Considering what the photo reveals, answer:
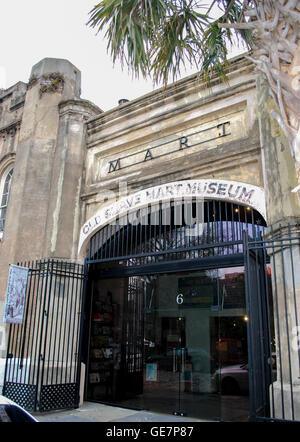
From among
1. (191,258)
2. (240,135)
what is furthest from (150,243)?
(240,135)

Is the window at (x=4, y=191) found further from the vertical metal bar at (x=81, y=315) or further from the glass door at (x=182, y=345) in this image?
the glass door at (x=182, y=345)

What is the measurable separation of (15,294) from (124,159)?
415 cm

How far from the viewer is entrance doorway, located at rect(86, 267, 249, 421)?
7418 millimetres

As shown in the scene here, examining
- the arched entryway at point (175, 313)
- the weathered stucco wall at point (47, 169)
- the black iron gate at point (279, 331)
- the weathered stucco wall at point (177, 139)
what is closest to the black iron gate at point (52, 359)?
the arched entryway at point (175, 313)

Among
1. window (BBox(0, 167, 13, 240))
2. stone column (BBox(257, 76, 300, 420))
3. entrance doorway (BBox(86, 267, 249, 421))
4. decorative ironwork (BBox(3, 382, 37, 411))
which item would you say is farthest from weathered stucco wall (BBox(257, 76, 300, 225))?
window (BBox(0, 167, 13, 240))

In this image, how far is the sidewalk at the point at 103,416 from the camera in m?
7.25

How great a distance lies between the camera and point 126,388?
9125mm

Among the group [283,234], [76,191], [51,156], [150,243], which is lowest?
[283,234]

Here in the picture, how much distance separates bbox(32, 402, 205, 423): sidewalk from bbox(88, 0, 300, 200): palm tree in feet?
17.7

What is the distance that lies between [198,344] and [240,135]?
4414 millimetres

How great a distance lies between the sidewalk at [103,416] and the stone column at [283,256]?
8.64 ft

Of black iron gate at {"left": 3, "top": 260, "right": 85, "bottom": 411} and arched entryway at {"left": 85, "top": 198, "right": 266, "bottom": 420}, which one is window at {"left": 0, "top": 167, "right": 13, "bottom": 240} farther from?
arched entryway at {"left": 85, "top": 198, "right": 266, "bottom": 420}

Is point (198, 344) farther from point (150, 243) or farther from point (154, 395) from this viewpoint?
point (150, 243)

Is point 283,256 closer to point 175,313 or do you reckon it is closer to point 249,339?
point 249,339
